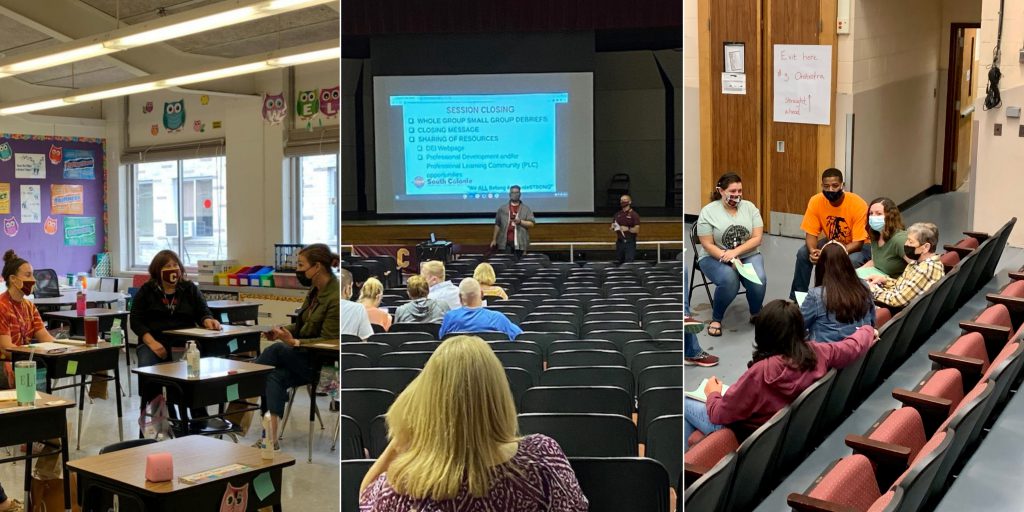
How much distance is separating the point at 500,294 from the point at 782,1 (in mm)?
8014

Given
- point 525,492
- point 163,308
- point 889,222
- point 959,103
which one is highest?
point 959,103

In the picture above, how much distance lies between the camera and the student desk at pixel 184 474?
3.45 meters

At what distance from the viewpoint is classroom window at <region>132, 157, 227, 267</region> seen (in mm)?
12031

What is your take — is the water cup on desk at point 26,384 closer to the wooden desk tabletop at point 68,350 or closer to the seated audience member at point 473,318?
the wooden desk tabletop at point 68,350

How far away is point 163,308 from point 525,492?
513 cm

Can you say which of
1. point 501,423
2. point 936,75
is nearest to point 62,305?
point 501,423

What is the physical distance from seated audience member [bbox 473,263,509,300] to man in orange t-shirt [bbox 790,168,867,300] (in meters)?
4.89

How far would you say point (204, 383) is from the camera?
5.25 m

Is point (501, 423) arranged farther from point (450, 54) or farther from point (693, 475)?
point (693, 475)

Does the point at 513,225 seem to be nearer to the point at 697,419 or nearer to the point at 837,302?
the point at 697,419

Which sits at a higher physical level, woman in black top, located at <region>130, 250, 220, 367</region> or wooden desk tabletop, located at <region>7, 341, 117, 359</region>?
woman in black top, located at <region>130, 250, 220, 367</region>

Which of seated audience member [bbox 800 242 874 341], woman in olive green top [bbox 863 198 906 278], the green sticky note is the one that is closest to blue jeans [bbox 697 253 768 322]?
woman in olive green top [bbox 863 198 906 278]

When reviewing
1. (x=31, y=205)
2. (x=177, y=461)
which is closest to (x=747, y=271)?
(x=177, y=461)

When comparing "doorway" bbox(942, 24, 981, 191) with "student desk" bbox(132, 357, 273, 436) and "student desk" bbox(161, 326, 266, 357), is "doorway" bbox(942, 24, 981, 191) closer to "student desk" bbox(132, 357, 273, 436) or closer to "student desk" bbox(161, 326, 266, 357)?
"student desk" bbox(161, 326, 266, 357)
